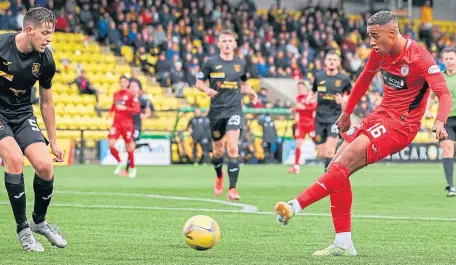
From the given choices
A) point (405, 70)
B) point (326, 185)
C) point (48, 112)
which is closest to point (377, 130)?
point (405, 70)

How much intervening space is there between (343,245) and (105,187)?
34.9 ft

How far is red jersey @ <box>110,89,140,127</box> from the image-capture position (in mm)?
23812

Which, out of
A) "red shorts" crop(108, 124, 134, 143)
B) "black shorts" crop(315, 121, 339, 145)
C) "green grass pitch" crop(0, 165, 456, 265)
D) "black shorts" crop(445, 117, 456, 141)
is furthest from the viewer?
"red shorts" crop(108, 124, 134, 143)

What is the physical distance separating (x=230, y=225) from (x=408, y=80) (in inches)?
131

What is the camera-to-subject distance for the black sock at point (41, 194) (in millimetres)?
8922

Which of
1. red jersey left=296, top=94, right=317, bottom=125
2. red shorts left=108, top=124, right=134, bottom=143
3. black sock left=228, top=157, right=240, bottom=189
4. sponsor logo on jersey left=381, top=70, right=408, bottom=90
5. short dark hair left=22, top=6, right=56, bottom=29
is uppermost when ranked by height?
short dark hair left=22, top=6, right=56, bottom=29

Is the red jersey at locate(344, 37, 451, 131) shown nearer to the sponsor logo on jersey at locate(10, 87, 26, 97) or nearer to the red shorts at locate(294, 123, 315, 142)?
the sponsor logo on jersey at locate(10, 87, 26, 97)

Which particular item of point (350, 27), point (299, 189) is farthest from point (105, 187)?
point (350, 27)

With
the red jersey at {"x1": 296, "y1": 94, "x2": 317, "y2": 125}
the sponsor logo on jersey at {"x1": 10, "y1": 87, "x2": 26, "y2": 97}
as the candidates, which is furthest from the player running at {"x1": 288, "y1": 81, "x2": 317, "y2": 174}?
the sponsor logo on jersey at {"x1": 10, "y1": 87, "x2": 26, "y2": 97}

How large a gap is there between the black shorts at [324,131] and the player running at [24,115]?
509 inches

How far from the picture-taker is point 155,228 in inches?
427

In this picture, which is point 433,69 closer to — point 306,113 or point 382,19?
point 382,19

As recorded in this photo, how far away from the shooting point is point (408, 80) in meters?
8.77

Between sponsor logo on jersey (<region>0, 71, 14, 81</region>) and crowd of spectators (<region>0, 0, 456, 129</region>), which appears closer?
sponsor logo on jersey (<region>0, 71, 14, 81</region>)
